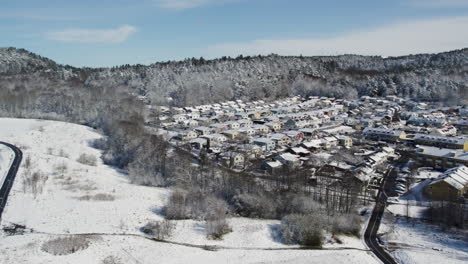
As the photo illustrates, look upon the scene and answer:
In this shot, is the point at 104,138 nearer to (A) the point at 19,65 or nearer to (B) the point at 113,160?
(B) the point at 113,160

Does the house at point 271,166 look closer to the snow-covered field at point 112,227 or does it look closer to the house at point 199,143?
the snow-covered field at point 112,227

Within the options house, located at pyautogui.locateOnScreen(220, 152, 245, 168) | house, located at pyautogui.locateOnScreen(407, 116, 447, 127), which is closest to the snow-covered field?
house, located at pyautogui.locateOnScreen(220, 152, 245, 168)

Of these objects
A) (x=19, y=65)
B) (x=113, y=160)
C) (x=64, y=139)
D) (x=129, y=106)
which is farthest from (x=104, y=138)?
(x=19, y=65)

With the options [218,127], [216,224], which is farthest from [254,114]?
[216,224]

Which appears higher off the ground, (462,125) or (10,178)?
(462,125)

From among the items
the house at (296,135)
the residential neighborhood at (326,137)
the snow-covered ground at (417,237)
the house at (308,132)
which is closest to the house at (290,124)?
the residential neighborhood at (326,137)

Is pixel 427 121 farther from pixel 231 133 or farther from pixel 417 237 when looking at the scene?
pixel 417 237

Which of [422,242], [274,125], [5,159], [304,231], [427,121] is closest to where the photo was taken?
[304,231]
